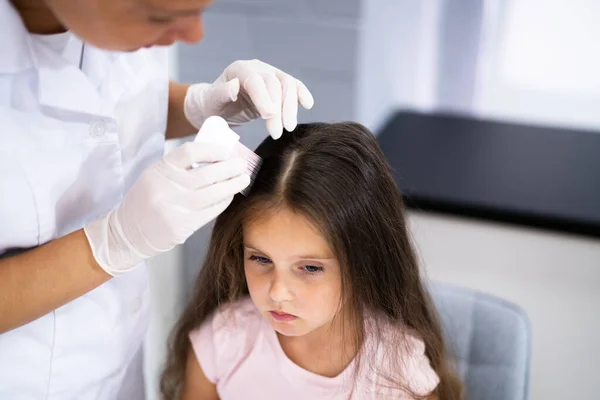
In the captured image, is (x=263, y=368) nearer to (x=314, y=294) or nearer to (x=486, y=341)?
(x=314, y=294)

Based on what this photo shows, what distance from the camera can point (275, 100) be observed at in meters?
0.88

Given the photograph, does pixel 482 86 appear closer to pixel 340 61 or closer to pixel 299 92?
pixel 340 61

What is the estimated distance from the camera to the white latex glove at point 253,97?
87 centimetres

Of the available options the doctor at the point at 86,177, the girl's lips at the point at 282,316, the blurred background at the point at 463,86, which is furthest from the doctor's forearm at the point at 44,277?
the blurred background at the point at 463,86

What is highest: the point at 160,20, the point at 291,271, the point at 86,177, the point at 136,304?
the point at 160,20

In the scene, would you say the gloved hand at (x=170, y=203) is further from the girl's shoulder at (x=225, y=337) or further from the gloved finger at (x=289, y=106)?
the girl's shoulder at (x=225, y=337)

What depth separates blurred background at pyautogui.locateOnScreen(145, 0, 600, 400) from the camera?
157 centimetres

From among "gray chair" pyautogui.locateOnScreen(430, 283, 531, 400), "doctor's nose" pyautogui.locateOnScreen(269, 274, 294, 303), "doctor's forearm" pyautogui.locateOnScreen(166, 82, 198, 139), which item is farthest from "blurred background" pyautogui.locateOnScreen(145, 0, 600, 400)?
"doctor's nose" pyautogui.locateOnScreen(269, 274, 294, 303)

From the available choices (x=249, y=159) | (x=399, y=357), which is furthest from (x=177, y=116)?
(x=399, y=357)

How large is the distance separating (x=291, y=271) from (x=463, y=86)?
115 centimetres

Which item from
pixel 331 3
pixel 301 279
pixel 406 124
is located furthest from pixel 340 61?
pixel 301 279

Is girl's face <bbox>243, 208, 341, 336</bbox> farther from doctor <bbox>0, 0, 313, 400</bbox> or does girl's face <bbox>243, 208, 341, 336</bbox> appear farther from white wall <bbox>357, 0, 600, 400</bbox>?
white wall <bbox>357, 0, 600, 400</bbox>

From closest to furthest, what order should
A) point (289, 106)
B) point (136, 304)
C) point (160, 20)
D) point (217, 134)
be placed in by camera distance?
1. point (160, 20)
2. point (217, 134)
3. point (289, 106)
4. point (136, 304)

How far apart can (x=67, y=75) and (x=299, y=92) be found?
304 mm
